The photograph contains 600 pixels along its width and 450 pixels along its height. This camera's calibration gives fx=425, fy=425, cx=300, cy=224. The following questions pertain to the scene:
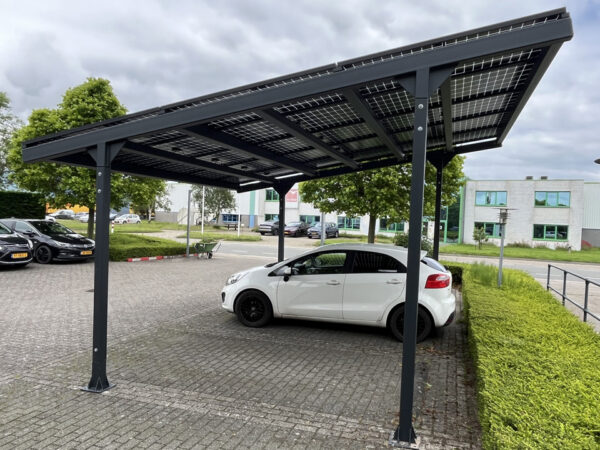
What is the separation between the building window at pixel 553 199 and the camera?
32.5m

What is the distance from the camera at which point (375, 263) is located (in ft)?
22.2

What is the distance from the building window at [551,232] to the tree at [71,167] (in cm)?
2975

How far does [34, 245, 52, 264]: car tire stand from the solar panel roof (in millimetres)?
9200

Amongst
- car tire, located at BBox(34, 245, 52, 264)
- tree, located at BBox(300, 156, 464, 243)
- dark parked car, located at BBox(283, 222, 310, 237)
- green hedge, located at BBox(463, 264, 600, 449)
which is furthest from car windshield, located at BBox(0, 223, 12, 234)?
dark parked car, located at BBox(283, 222, 310, 237)

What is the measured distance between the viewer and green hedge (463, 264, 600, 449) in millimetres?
2752

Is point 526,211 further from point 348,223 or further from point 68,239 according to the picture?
point 68,239

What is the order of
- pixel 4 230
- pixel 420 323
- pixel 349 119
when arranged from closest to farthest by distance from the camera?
1. pixel 349 119
2. pixel 420 323
3. pixel 4 230

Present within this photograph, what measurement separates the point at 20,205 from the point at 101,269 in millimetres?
22998

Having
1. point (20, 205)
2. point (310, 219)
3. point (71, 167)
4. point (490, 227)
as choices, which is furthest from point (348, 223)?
point (71, 167)

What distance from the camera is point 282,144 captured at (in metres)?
7.22

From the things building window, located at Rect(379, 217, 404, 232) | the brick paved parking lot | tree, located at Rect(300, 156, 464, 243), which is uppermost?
tree, located at Rect(300, 156, 464, 243)

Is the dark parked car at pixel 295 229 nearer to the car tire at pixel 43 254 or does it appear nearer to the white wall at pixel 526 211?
the white wall at pixel 526 211

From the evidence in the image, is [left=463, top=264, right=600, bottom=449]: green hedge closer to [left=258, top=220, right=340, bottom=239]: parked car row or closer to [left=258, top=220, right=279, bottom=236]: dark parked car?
[left=258, top=220, right=340, bottom=239]: parked car row

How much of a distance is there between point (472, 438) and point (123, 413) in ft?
10.7
